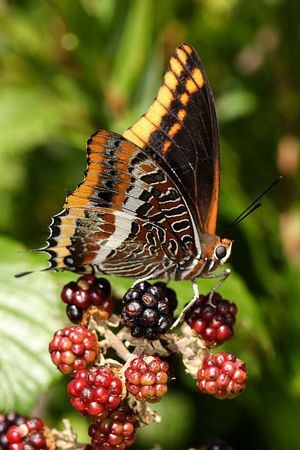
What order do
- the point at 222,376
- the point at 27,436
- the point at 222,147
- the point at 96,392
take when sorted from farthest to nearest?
the point at 222,147, the point at 27,436, the point at 222,376, the point at 96,392

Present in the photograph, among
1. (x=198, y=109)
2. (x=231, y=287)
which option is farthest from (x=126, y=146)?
(x=231, y=287)

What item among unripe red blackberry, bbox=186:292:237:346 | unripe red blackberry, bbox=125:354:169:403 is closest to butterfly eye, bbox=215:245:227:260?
unripe red blackberry, bbox=186:292:237:346

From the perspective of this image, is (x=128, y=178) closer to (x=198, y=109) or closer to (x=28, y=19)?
(x=198, y=109)

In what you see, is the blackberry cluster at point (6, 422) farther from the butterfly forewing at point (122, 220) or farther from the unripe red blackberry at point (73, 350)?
the butterfly forewing at point (122, 220)

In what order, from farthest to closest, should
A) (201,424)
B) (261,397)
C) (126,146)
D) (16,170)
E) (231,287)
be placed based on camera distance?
(16,170), (201,424), (261,397), (231,287), (126,146)

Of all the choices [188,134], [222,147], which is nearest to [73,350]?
[188,134]

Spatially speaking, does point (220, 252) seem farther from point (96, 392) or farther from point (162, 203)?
point (96, 392)
